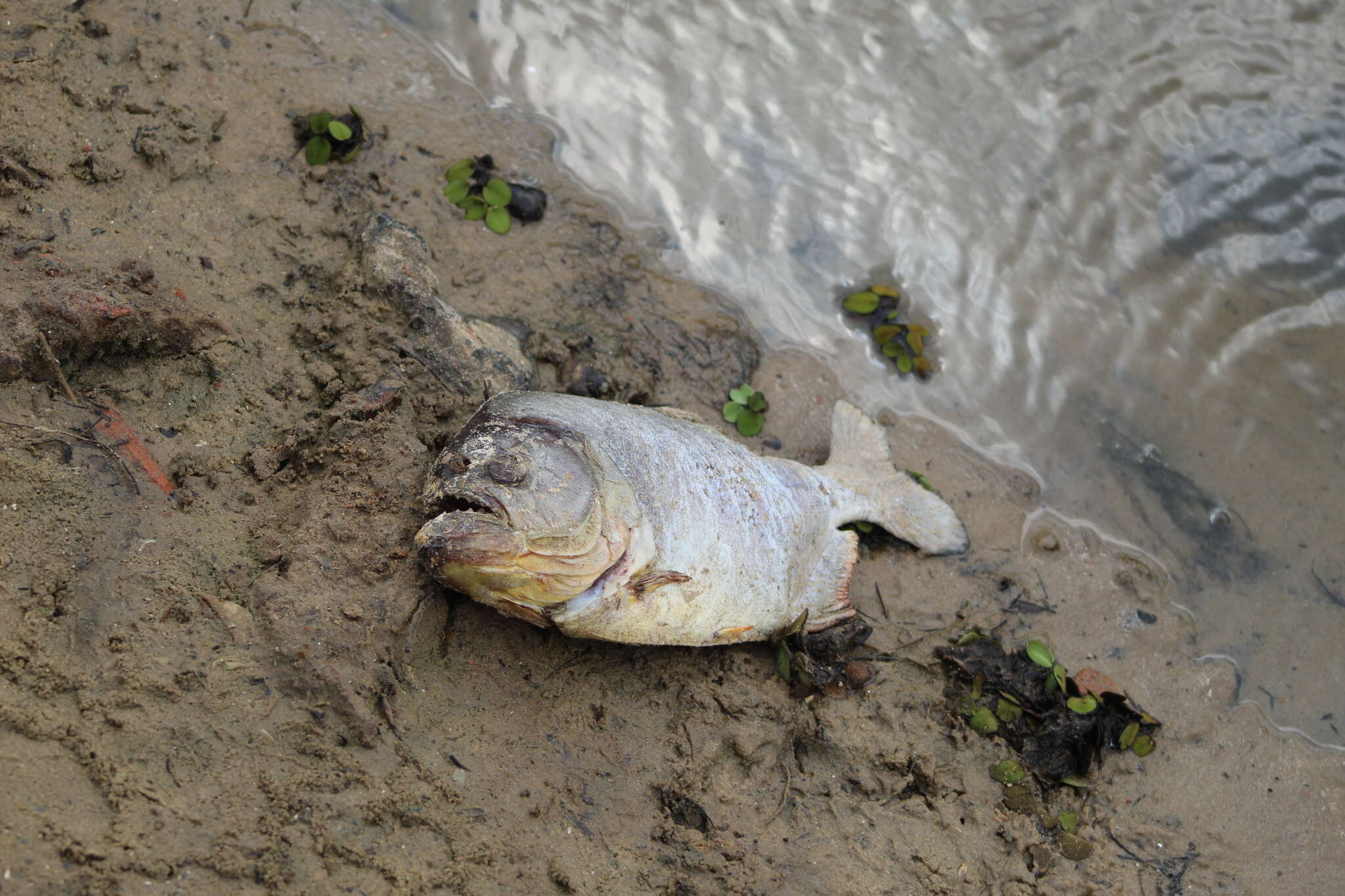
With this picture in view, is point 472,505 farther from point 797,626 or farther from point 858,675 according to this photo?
point 858,675

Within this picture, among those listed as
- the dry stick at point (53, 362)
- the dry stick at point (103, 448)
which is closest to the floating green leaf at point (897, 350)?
the dry stick at point (103, 448)

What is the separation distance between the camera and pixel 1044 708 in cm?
446

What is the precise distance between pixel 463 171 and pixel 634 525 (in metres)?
2.63

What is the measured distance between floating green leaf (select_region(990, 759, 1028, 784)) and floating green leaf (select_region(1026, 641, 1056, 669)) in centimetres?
52

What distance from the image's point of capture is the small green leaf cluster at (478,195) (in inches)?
201

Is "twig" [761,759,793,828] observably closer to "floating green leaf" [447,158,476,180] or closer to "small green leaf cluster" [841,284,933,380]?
"small green leaf cluster" [841,284,933,380]

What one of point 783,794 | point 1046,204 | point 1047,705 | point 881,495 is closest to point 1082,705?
point 1047,705

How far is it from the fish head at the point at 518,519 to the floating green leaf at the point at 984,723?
81.7 inches

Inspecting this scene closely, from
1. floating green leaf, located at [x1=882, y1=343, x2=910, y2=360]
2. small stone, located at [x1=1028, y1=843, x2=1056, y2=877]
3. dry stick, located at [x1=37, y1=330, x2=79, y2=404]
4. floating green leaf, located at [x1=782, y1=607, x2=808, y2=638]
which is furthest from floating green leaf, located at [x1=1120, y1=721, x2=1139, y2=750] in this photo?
dry stick, located at [x1=37, y1=330, x2=79, y2=404]

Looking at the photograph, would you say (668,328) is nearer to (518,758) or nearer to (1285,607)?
(518,758)

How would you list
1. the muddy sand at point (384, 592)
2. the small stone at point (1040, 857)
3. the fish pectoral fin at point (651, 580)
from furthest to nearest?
the small stone at point (1040, 857) < the fish pectoral fin at point (651, 580) < the muddy sand at point (384, 592)

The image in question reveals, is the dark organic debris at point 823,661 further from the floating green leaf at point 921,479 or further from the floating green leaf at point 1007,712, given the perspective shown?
the floating green leaf at point 921,479

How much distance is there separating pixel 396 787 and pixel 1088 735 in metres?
3.22

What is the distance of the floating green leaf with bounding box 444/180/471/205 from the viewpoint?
510 centimetres
